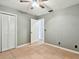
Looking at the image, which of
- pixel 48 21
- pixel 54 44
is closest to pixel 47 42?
pixel 54 44

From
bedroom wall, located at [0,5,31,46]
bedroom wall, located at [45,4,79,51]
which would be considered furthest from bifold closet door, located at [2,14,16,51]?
bedroom wall, located at [45,4,79,51]

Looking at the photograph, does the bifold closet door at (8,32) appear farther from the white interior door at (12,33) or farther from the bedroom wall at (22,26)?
the bedroom wall at (22,26)

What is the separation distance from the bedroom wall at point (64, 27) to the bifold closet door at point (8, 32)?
86.8 inches

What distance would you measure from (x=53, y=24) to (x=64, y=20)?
79 cm

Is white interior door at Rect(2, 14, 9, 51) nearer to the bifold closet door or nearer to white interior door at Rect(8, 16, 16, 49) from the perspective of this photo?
the bifold closet door

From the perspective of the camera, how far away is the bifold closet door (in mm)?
3336

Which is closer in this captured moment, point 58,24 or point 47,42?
point 58,24

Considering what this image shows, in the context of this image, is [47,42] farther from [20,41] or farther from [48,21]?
[20,41]

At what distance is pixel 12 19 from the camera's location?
3668mm

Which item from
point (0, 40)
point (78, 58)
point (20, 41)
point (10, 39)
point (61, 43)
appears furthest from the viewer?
point (20, 41)

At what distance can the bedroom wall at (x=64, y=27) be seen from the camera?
130 inches

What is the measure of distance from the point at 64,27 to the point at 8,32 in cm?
302

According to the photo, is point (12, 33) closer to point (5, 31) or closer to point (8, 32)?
point (8, 32)

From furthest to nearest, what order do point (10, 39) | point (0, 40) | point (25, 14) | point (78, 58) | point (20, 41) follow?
point (25, 14)
point (20, 41)
point (10, 39)
point (0, 40)
point (78, 58)
